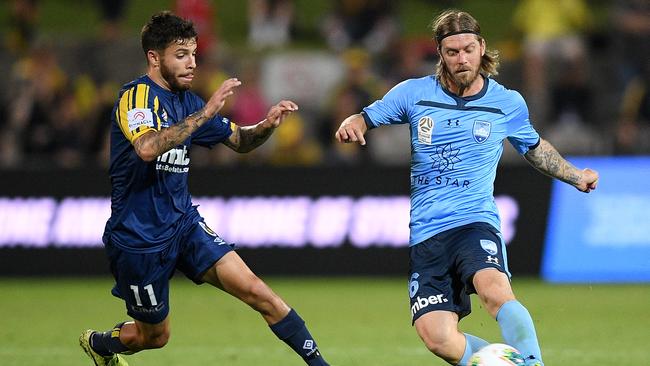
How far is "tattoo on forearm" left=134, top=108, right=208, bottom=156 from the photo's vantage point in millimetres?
6848

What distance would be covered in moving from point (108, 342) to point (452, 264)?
8.07 feet

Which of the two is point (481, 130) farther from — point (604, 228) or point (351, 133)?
point (604, 228)

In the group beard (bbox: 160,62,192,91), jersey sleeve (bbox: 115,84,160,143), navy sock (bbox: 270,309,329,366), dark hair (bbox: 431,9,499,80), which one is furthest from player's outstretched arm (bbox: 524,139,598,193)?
jersey sleeve (bbox: 115,84,160,143)

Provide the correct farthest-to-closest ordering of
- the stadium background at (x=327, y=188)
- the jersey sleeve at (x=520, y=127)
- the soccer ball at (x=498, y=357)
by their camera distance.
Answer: the stadium background at (x=327, y=188) → the jersey sleeve at (x=520, y=127) → the soccer ball at (x=498, y=357)

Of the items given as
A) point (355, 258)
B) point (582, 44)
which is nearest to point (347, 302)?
point (355, 258)

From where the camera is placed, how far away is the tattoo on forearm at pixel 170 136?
685 centimetres

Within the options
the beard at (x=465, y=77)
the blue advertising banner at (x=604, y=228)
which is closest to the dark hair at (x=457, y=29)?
the beard at (x=465, y=77)

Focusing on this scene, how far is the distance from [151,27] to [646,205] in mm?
7842

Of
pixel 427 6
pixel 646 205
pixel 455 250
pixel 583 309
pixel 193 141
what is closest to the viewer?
pixel 455 250

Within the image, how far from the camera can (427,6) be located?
70.8 feet

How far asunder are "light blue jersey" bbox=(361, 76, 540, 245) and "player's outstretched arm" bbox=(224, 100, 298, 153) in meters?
0.54

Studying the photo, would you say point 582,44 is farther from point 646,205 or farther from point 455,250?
point 455,250

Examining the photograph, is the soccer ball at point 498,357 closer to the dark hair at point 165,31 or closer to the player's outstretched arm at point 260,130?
the player's outstretched arm at point 260,130

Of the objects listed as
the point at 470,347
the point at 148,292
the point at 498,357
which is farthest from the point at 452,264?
the point at 148,292
